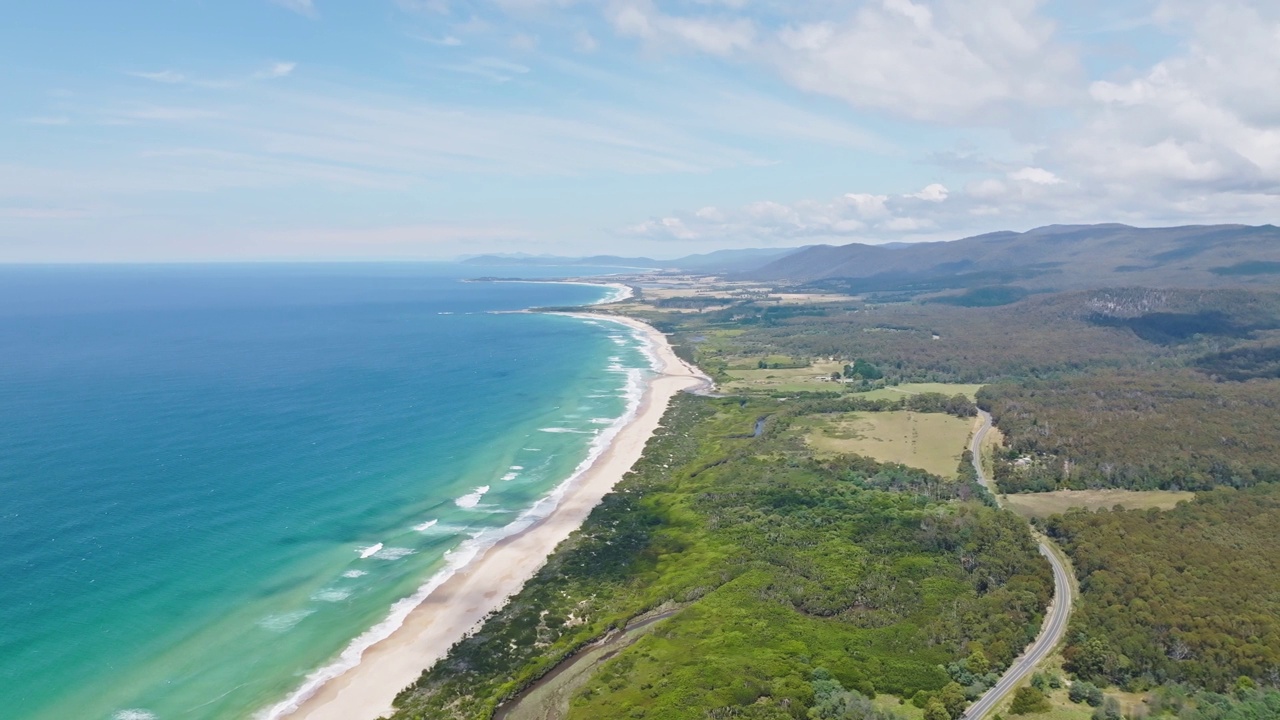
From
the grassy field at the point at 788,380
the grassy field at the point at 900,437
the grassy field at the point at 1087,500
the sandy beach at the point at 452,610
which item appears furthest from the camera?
the grassy field at the point at 788,380

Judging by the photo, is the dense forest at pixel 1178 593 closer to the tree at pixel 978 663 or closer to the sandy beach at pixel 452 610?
the tree at pixel 978 663

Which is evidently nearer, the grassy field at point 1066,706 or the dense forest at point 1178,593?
the grassy field at point 1066,706

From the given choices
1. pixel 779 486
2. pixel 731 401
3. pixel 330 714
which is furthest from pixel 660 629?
pixel 731 401

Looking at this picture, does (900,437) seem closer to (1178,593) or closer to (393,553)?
(1178,593)

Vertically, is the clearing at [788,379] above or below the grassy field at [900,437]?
above

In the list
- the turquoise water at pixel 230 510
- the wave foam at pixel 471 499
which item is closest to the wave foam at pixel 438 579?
the turquoise water at pixel 230 510

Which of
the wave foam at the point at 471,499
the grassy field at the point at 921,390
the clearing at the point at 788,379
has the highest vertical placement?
the clearing at the point at 788,379

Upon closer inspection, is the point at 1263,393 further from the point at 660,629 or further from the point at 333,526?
the point at 333,526
